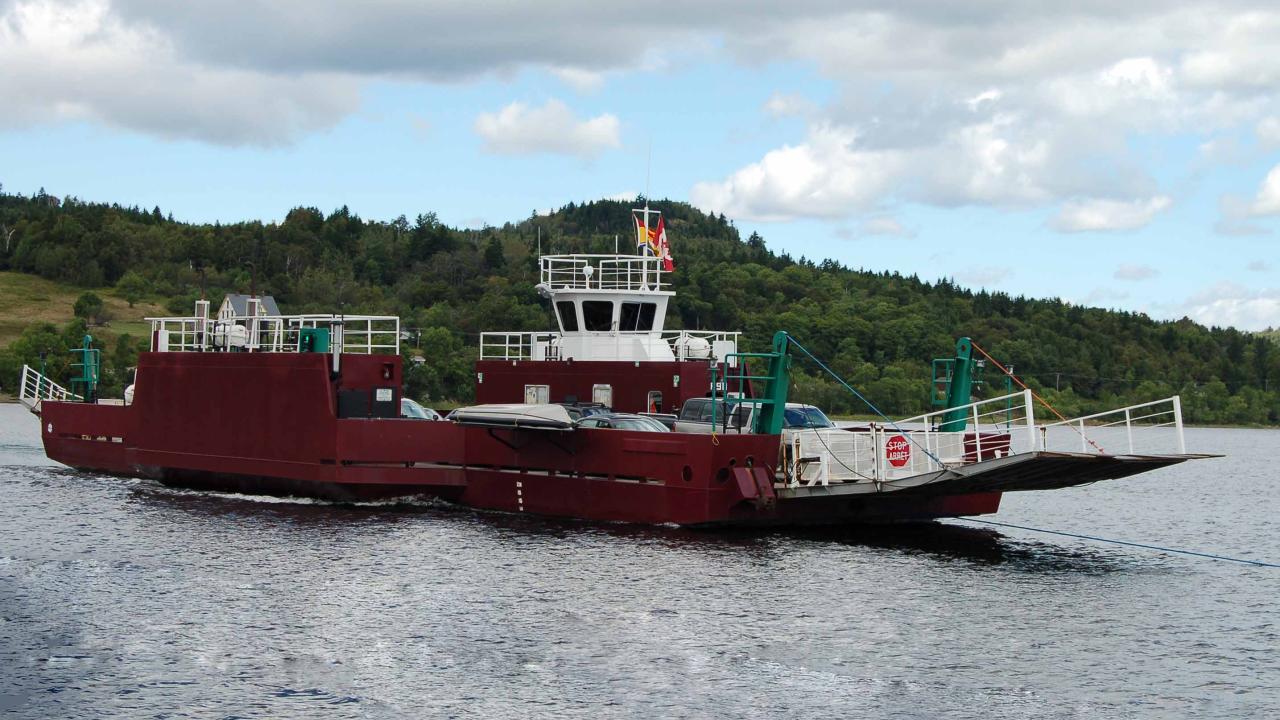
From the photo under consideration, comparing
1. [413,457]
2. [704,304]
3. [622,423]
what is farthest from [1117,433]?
[704,304]

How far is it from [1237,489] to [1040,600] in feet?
135

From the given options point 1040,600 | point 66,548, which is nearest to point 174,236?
point 66,548

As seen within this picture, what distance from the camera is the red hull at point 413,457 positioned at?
103ft

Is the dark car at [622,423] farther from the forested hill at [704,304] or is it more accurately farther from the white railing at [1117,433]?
the forested hill at [704,304]

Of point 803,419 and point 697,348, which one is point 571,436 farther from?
point 697,348

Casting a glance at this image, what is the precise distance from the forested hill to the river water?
54.7m

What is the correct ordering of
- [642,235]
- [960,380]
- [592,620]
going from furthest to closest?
[642,235] → [960,380] → [592,620]

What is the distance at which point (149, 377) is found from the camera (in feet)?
135

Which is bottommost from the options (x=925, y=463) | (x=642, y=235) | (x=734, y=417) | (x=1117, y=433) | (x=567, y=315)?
(x=925, y=463)

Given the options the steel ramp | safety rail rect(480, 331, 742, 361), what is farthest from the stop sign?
safety rail rect(480, 331, 742, 361)

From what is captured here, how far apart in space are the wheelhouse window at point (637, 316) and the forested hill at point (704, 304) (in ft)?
140

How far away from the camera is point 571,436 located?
33.4m

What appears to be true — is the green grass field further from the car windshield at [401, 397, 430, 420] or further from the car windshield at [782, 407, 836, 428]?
the car windshield at [782, 407, 836, 428]

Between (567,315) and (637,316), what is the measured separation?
2.24 m
